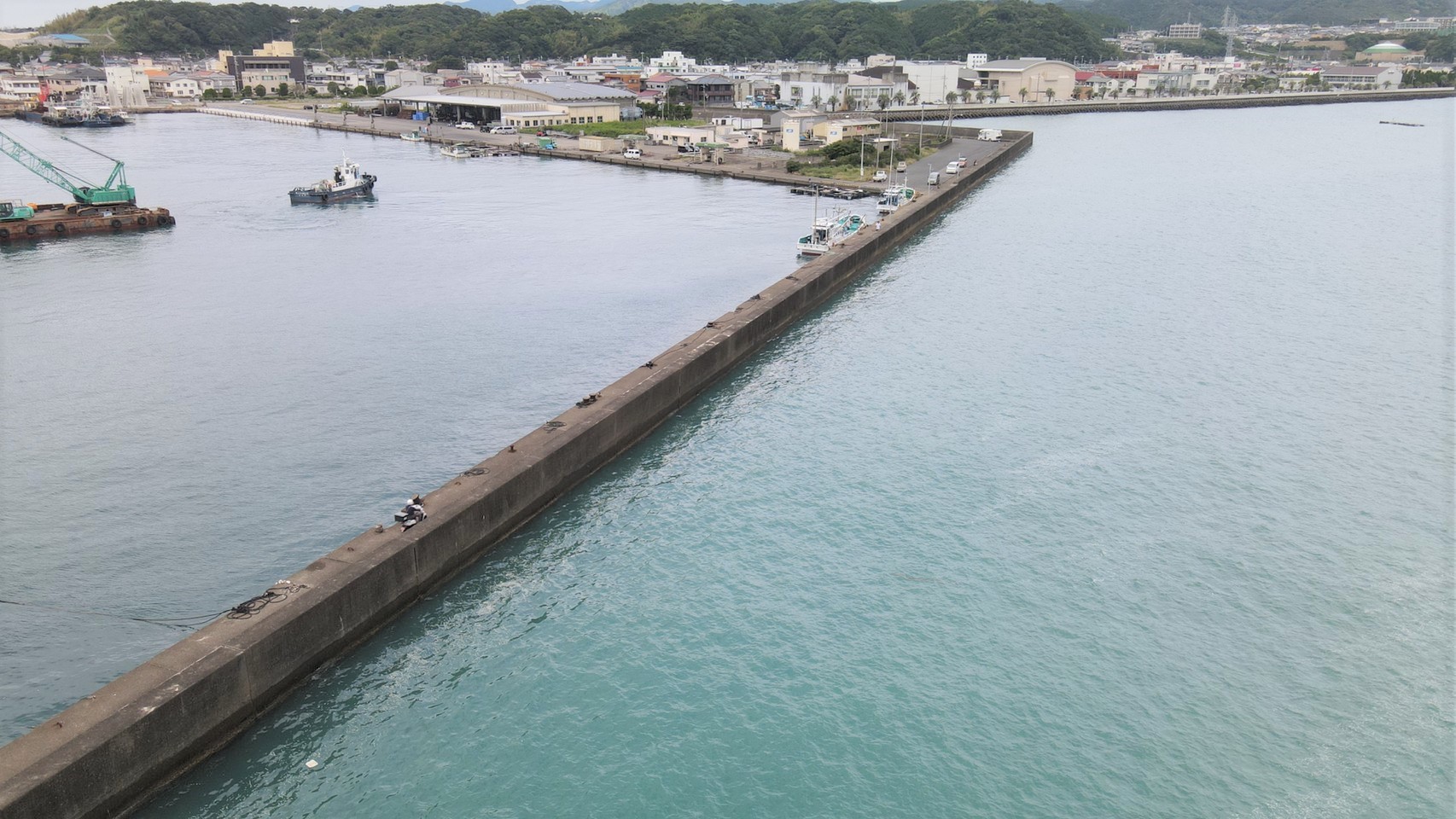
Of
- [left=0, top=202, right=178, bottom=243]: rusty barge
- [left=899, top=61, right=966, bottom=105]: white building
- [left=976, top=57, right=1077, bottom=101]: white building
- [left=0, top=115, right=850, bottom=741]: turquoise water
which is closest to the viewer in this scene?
[left=0, top=115, right=850, bottom=741]: turquoise water

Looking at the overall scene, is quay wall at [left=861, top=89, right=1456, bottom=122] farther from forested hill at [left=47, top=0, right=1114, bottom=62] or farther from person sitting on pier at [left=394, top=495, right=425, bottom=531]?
person sitting on pier at [left=394, top=495, right=425, bottom=531]

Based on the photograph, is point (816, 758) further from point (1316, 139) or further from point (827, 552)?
point (1316, 139)

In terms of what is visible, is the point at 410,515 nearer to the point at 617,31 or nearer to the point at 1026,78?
the point at 1026,78

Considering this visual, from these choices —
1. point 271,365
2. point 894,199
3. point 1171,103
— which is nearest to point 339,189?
point 894,199

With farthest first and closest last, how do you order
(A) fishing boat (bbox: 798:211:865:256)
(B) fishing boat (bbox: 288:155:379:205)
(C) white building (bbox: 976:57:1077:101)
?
(C) white building (bbox: 976:57:1077:101) → (B) fishing boat (bbox: 288:155:379:205) → (A) fishing boat (bbox: 798:211:865:256)

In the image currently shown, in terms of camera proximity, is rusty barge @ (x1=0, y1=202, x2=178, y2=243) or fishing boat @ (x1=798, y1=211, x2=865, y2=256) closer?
fishing boat @ (x1=798, y1=211, x2=865, y2=256)

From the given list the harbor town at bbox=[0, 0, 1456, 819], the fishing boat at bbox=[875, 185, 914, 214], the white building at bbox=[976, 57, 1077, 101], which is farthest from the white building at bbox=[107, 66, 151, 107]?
the white building at bbox=[976, 57, 1077, 101]

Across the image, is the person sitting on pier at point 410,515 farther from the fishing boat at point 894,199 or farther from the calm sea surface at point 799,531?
the fishing boat at point 894,199
